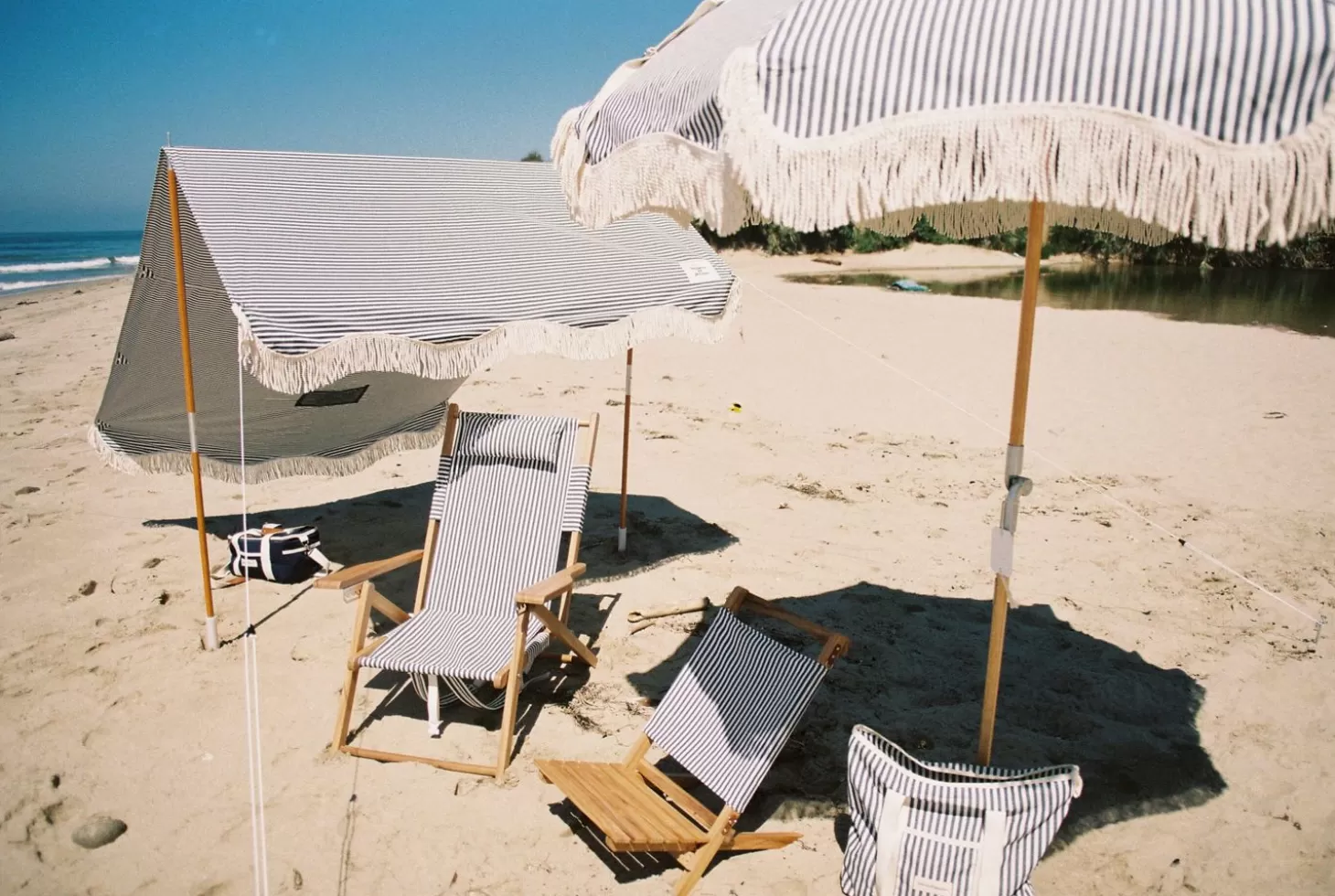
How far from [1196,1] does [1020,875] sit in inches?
86.5

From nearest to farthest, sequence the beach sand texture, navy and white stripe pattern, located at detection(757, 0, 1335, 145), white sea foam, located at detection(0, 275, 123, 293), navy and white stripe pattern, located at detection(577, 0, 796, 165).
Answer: navy and white stripe pattern, located at detection(757, 0, 1335, 145), navy and white stripe pattern, located at detection(577, 0, 796, 165), the beach sand texture, white sea foam, located at detection(0, 275, 123, 293)

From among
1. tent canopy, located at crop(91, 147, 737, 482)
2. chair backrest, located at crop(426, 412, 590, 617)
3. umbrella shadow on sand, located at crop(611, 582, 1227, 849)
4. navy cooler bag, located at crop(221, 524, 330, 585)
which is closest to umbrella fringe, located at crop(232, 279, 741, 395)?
tent canopy, located at crop(91, 147, 737, 482)

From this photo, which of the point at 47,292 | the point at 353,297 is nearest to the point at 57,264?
the point at 47,292

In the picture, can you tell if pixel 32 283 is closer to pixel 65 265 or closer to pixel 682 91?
pixel 65 265

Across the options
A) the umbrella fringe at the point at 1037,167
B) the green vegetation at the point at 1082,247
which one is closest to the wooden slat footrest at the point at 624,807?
the umbrella fringe at the point at 1037,167

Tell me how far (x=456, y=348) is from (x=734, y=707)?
1.82 metres

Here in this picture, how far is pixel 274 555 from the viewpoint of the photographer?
15.4 feet

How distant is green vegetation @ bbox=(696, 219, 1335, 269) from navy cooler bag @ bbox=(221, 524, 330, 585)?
2015 centimetres

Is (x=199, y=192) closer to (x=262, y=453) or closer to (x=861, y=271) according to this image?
(x=262, y=453)

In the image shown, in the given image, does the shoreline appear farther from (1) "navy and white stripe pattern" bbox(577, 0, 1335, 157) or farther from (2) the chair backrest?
(1) "navy and white stripe pattern" bbox(577, 0, 1335, 157)

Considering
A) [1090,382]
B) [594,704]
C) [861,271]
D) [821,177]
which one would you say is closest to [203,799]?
[594,704]

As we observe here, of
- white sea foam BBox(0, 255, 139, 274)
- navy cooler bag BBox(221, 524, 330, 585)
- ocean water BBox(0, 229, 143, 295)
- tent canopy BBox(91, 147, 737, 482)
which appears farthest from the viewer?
white sea foam BBox(0, 255, 139, 274)

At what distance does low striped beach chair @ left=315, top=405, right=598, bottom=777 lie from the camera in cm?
334

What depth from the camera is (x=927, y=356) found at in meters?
10.8
